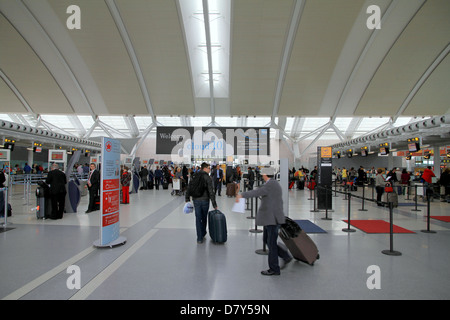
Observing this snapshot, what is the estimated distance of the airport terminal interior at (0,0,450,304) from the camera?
4.05 m

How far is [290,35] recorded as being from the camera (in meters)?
19.8

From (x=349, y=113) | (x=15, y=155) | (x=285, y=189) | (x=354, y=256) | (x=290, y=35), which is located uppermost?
(x=290, y=35)

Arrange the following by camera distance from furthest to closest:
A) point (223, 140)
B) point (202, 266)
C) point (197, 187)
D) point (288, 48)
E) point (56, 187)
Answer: point (223, 140)
point (288, 48)
point (56, 187)
point (197, 187)
point (202, 266)

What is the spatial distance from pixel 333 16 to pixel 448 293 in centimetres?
2016

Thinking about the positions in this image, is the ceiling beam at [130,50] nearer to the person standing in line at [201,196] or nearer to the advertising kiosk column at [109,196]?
the advertising kiosk column at [109,196]

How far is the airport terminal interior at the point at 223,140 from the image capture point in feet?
13.3

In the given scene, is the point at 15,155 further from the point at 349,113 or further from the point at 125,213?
the point at 349,113

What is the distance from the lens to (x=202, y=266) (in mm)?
4340

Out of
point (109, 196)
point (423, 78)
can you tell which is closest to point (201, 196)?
point (109, 196)

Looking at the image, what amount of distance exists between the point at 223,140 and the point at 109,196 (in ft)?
52.5

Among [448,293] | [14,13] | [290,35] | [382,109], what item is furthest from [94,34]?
[382,109]

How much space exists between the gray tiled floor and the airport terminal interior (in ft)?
0.12

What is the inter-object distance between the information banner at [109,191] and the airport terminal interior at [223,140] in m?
0.04

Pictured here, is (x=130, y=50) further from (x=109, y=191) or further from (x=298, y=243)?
(x=298, y=243)
